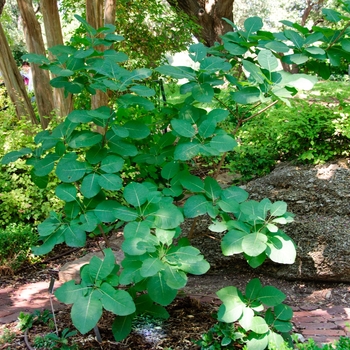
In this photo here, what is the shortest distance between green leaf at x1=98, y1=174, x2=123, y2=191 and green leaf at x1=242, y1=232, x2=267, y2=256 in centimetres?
67

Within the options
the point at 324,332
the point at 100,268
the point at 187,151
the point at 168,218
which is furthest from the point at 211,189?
the point at 324,332

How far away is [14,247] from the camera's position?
4.68 meters

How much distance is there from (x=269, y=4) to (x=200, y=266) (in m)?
32.4

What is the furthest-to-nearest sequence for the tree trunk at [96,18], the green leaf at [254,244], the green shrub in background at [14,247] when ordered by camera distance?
the tree trunk at [96,18] → the green shrub in background at [14,247] → the green leaf at [254,244]

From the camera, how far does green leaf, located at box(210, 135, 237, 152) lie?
2.08 m

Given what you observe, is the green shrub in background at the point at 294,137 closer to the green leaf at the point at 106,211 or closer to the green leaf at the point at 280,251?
the green leaf at the point at 280,251

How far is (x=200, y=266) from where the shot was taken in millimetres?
1834

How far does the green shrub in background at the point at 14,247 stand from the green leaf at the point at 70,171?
280 cm

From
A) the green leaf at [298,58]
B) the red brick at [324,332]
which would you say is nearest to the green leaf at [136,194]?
the green leaf at [298,58]

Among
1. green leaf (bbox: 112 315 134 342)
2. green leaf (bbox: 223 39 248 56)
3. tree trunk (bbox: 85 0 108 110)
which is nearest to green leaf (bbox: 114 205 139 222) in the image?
green leaf (bbox: 112 315 134 342)

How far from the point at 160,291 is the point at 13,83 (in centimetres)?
587

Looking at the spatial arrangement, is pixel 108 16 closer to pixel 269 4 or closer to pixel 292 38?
pixel 292 38

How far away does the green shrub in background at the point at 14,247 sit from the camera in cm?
455

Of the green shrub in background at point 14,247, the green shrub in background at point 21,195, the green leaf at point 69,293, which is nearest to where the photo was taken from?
the green leaf at point 69,293
